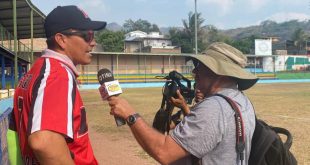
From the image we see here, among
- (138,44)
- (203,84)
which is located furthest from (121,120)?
(138,44)

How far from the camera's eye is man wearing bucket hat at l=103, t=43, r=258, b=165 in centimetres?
248

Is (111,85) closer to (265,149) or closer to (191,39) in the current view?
(265,149)

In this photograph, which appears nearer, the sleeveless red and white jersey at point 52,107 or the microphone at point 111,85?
the sleeveless red and white jersey at point 52,107

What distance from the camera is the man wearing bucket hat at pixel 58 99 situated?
84.8 inches

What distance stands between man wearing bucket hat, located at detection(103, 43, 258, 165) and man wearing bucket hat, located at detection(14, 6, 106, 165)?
0.33 meters

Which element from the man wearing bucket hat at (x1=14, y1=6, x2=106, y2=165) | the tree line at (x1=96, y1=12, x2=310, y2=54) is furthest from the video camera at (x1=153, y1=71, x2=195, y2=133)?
the tree line at (x1=96, y1=12, x2=310, y2=54)

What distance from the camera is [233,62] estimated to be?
2.78 m

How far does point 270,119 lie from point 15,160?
14.3 meters

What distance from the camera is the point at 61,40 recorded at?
2492 mm

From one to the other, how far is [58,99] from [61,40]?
0.43 metres

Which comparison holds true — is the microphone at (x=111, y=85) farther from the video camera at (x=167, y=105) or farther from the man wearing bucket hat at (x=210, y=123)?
the video camera at (x=167, y=105)

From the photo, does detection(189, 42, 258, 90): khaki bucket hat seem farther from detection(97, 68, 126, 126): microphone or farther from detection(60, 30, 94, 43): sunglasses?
detection(60, 30, 94, 43): sunglasses

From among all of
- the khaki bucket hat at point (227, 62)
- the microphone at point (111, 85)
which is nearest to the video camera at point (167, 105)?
the khaki bucket hat at point (227, 62)

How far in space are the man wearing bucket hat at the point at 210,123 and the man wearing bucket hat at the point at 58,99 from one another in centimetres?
33
